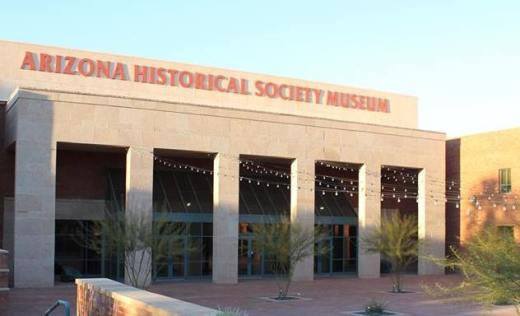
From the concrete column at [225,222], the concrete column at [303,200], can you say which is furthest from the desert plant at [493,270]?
the concrete column at [303,200]

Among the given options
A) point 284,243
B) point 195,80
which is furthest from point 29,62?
point 284,243

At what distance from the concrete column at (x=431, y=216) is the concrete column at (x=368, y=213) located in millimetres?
3537

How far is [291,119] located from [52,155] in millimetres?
12858

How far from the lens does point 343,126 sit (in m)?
38.3

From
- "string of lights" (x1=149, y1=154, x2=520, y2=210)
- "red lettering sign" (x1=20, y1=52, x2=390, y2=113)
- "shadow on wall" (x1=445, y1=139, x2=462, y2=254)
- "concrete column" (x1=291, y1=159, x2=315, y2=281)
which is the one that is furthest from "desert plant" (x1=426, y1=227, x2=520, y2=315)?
"shadow on wall" (x1=445, y1=139, x2=462, y2=254)

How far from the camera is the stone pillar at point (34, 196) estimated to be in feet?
96.3

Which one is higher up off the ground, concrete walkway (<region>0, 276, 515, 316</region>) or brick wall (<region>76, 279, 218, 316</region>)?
brick wall (<region>76, 279, 218, 316</region>)

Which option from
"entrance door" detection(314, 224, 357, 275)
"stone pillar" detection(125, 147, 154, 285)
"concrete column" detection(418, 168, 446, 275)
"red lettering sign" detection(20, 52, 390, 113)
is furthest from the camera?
"concrete column" detection(418, 168, 446, 275)

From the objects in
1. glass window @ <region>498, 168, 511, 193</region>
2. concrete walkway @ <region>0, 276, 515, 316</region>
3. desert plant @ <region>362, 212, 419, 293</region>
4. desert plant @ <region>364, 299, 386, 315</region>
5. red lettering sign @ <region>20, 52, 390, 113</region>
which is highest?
red lettering sign @ <region>20, 52, 390, 113</region>

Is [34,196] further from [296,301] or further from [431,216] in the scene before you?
[431,216]

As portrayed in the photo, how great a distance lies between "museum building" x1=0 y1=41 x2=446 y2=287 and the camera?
30500 millimetres

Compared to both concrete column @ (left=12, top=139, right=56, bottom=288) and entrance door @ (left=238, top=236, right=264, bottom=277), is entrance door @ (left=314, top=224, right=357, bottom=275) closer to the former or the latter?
entrance door @ (left=238, top=236, right=264, bottom=277)

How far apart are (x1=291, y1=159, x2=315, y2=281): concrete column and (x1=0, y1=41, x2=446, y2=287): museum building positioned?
0.25ft

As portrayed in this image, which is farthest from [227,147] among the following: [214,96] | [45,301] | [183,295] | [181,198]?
[45,301]
